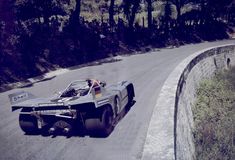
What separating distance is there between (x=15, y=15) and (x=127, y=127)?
14897 mm

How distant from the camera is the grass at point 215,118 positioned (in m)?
12.0

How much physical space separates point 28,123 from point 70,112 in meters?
1.55

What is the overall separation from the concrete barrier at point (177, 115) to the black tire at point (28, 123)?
3.81 meters

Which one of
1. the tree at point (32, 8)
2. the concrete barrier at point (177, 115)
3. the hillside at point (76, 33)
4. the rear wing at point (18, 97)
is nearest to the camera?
the concrete barrier at point (177, 115)

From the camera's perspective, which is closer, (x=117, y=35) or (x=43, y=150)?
(x=43, y=150)

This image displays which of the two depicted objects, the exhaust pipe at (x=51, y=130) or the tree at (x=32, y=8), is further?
the tree at (x=32, y=8)

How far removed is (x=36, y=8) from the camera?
24.2 m

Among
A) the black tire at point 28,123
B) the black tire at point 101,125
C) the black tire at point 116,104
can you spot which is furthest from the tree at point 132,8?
the black tire at point 28,123

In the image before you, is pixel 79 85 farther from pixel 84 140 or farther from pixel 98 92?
pixel 84 140

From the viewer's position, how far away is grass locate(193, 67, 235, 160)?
12045 millimetres

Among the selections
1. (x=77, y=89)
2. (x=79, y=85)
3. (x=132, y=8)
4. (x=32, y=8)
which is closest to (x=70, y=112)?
(x=77, y=89)

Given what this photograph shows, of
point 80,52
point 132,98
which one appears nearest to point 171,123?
point 132,98

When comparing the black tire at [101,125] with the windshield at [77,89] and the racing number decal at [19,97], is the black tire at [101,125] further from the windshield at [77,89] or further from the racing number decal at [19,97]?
the racing number decal at [19,97]

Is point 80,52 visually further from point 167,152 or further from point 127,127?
point 167,152
